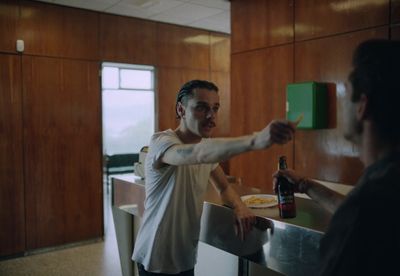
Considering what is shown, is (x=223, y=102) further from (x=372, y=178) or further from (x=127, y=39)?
(x=372, y=178)

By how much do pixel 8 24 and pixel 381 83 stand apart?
14.5ft

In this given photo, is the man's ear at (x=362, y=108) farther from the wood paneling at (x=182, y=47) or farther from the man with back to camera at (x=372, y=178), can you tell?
the wood paneling at (x=182, y=47)

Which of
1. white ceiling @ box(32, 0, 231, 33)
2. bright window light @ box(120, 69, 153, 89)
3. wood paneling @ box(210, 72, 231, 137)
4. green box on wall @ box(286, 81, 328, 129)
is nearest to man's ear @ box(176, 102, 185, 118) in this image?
green box on wall @ box(286, 81, 328, 129)

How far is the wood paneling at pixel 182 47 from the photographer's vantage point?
5477 mm

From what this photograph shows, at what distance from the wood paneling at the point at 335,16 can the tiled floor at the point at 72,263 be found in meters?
3.14

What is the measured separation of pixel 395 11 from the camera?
310 centimetres

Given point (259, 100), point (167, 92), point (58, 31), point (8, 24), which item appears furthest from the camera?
point (167, 92)

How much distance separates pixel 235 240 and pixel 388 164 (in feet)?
3.91

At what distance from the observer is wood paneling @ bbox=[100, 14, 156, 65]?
495 centimetres

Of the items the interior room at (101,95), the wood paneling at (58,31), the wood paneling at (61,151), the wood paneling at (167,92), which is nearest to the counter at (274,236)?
the interior room at (101,95)

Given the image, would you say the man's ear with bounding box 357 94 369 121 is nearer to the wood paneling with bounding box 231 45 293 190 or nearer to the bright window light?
the wood paneling with bounding box 231 45 293 190

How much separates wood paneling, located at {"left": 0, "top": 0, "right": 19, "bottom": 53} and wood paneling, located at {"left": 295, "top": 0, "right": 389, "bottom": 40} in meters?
3.15

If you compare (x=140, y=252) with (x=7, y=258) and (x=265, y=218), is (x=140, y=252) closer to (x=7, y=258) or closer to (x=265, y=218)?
(x=265, y=218)

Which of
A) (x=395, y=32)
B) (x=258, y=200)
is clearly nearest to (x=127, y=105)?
(x=395, y=32)
